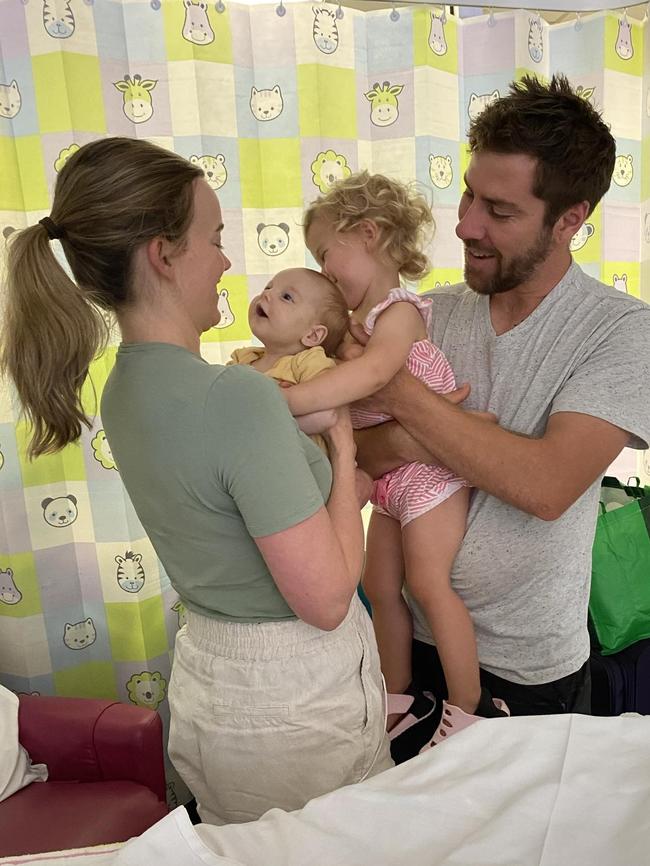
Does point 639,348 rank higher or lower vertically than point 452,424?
higher

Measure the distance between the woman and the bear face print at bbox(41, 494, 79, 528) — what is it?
101cm

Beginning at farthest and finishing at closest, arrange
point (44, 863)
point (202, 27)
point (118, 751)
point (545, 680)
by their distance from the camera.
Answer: point (202, 27), point (118, 751), point (545, 680), point (44, 863)

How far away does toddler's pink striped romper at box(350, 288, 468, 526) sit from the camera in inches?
59.7

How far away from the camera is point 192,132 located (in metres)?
2.00

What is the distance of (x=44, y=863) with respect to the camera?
73 centimetres

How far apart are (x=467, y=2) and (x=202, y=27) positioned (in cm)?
77

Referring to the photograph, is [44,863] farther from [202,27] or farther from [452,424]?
[202,27]

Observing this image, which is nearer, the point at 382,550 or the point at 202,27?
the point at 382,550

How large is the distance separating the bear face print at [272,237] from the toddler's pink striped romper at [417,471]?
26.8 inches

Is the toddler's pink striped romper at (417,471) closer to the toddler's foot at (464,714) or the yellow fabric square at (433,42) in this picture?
the toddler's foot at (464,714)

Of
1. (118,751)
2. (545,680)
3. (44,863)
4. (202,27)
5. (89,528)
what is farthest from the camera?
(89,528)

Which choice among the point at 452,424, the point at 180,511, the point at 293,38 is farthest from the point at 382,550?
the point at 293,38

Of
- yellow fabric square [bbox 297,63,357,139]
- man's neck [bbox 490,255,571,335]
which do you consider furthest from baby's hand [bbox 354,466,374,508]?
yellow fabric square [bbox 297,63,357,139]

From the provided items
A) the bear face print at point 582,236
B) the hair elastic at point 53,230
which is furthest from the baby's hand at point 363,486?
the bear face print at point 582,236
